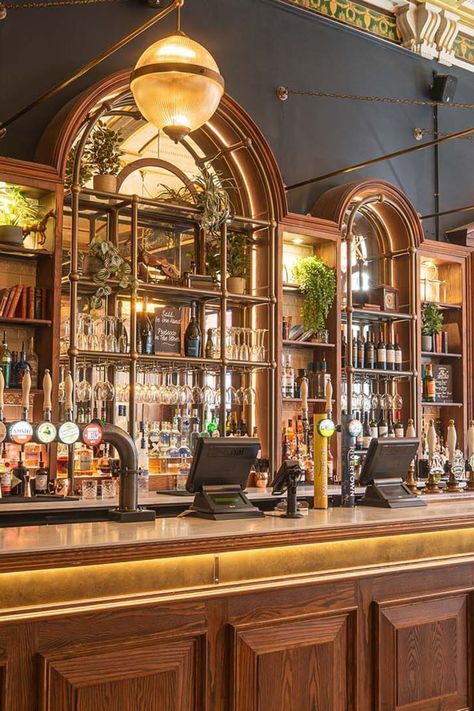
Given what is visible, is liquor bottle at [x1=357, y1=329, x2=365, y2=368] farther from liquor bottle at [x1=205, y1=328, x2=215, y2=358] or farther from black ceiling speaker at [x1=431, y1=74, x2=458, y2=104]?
black ceiling speaker at [x1=431, y1=74, x2=458, y2=104]

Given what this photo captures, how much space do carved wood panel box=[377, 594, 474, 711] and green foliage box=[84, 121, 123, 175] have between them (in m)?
3.70

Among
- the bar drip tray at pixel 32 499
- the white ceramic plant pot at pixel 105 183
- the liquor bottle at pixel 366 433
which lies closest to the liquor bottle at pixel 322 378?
the liquor bottle at pixel 366 433

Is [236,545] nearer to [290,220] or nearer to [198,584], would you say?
[198,584]

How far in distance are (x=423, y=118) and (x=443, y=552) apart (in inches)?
224

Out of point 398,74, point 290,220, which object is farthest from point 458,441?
point 398,74

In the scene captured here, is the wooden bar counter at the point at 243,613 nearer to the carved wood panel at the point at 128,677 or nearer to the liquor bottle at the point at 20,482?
the carved wood panel at the point at 128,677

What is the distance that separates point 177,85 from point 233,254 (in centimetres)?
258

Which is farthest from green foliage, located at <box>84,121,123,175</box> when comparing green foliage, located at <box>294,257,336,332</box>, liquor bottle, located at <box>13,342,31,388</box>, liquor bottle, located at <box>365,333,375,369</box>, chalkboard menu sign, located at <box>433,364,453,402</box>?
chalkboard menu sign, located at <box>433,364,453,402</box>

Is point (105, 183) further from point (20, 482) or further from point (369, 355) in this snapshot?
point (369, 355)

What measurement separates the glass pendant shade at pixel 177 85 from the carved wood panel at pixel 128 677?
2.57 metres

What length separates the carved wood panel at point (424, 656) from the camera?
11.8 ft

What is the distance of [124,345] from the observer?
6.00 metres

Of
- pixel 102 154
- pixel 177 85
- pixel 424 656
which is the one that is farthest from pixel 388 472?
pixel 102 154

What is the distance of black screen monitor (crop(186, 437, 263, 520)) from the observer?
372cm
